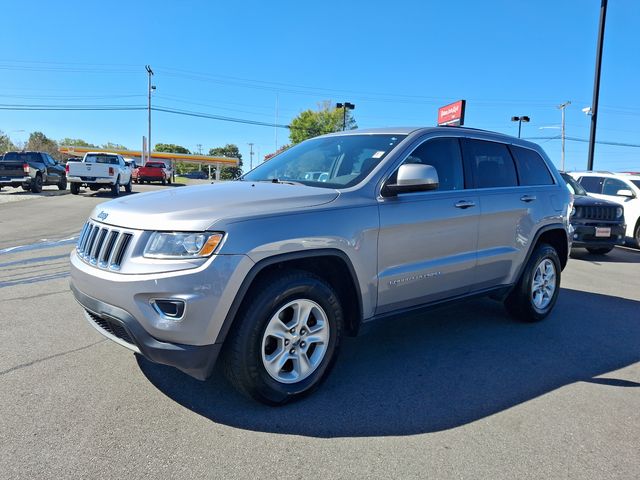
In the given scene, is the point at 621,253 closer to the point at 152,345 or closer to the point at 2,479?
the point at 152,345

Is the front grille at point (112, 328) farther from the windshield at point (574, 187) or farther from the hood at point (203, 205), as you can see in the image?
the windshield at point (574, 187)

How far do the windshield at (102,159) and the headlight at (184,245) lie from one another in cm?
2068

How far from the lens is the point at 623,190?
461 inches

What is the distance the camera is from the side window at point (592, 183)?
12180mm

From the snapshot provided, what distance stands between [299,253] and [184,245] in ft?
2.31

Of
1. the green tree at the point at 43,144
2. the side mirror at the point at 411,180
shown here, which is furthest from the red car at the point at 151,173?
the green tree at the point at 43,144

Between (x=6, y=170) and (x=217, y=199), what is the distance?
2129 cm

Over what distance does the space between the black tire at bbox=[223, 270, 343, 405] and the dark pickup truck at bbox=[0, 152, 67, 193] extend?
21.4 metres

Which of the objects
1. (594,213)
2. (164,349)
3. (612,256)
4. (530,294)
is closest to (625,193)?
(612,256)

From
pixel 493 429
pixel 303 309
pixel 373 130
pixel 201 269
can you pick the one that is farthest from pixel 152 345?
pixel 373 130

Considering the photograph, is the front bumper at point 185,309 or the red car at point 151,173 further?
the red car at point 151,173

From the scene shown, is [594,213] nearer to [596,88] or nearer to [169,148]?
[596,88]

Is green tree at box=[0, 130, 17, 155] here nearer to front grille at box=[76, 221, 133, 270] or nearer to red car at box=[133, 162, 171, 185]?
red car at box=[133, 162, 171, 185]

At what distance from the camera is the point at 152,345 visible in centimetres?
272
